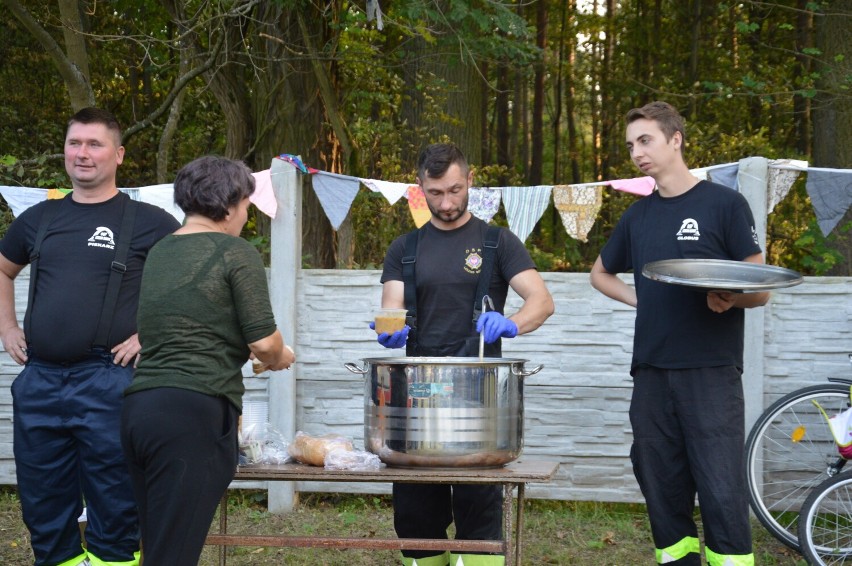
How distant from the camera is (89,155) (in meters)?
4.02

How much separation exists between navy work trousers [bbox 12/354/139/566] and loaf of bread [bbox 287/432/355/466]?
0.66m

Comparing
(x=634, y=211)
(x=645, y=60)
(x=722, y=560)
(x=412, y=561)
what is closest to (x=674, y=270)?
(x=634, y=211)

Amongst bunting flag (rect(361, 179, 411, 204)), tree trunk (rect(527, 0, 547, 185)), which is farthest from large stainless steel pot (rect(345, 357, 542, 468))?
tree trunk (rect(527, 0, 547, 185))

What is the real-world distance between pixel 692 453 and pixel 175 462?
1845 millimetres

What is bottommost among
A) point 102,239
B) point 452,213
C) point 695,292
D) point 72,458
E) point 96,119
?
point 72,458

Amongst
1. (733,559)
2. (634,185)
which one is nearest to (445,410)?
(733,559)

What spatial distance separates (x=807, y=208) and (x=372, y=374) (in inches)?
325

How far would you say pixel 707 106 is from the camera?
14.9 metres

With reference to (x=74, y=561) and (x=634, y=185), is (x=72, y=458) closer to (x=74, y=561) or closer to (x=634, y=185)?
(x=74, y=561)

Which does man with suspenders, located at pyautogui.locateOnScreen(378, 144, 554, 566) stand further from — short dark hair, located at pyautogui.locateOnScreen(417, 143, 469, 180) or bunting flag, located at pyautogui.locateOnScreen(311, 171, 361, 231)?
bunting flag, located at pyautogui.locateOnScreen(311, 171, 361, 231)

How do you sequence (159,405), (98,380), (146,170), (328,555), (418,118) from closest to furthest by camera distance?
(159,405) → (98,380) → (328,555) → (418,118) → (146,170)

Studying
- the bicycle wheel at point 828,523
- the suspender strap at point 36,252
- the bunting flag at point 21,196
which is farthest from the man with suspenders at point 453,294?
the bunting flag at point 21,196

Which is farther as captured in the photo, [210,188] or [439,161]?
[439,161]

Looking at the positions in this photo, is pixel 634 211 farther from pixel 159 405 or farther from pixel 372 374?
pixel 159 405
